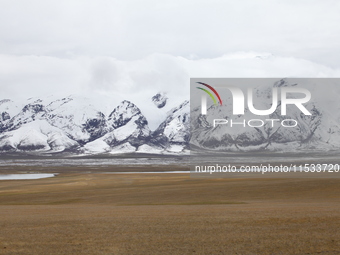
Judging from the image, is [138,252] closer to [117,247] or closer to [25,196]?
[117,247]

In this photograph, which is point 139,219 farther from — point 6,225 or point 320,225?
point 320,225

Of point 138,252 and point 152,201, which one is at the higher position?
point 138,252

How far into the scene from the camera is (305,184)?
5338 centimetres

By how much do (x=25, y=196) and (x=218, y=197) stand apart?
20.3 m

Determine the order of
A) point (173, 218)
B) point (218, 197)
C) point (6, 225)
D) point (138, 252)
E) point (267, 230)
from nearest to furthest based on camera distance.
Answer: point (138, 252) < point (267, 230) < point (6, 225) < point (173, 218) < point (218, 197)

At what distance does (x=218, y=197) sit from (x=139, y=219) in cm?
2281

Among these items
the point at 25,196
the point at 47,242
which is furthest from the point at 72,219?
the point at 25,196

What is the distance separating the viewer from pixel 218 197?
4634 centimetres

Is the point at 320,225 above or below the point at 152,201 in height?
above

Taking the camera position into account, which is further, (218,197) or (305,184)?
(305,184)

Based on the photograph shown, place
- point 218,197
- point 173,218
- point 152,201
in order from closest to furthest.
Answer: point 173,218, point 152,201, point 218,197

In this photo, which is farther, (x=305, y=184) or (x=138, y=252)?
Result: (x=305, y=184)

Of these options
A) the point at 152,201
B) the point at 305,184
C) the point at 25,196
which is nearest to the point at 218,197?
the point at 152,201

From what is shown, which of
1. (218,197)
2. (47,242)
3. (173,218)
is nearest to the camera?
(47,242)
